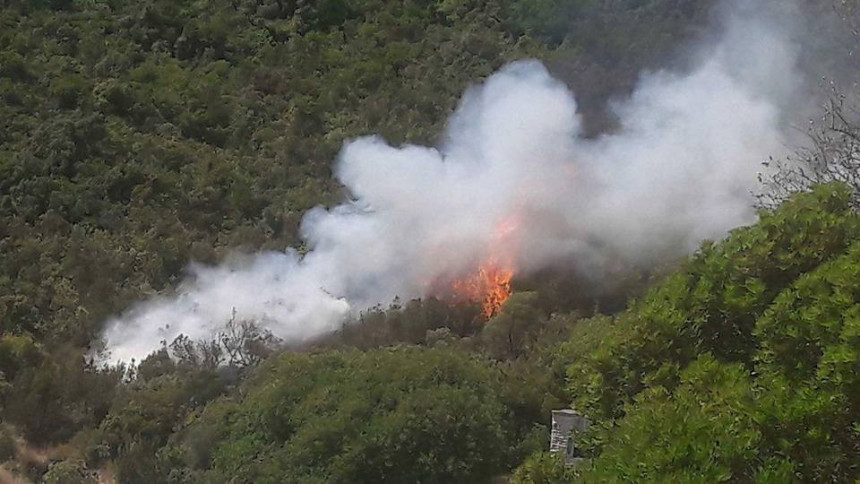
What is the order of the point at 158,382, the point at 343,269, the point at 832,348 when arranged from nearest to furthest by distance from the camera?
the point at 832,348 → the point at 158,382 → the point at 343,269

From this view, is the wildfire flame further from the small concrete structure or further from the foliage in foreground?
the foliage in foreground

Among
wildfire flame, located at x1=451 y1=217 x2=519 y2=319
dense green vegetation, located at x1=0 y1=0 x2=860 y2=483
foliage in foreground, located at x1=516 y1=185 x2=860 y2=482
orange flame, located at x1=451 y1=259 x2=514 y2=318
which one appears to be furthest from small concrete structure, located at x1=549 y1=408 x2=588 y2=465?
orange flame, located at x1=451 y1=259 x2=514 y2=318

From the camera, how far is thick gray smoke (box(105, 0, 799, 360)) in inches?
837

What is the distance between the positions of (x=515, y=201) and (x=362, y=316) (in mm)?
5605

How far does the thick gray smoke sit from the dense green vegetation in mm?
1015

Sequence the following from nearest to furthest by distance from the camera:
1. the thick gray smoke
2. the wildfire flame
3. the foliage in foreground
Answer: the foliage in foreground, the wildfire flame, the thick gray smoke

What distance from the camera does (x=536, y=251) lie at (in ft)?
72.9

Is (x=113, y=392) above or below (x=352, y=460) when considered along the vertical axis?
above

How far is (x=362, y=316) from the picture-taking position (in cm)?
1956

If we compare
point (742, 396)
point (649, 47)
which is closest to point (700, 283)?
point (742, 396)

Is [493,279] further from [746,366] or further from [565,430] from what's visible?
[746,366]

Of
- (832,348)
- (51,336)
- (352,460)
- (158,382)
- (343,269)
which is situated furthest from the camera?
(343,269)

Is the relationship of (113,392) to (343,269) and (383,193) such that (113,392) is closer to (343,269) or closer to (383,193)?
(343,269)

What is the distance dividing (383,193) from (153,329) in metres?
6.67
